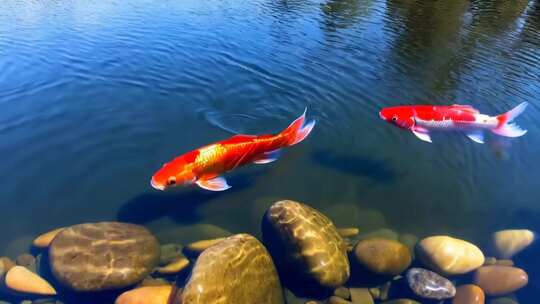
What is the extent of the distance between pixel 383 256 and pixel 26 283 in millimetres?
6820

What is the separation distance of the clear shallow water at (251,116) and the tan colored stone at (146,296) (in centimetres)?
147

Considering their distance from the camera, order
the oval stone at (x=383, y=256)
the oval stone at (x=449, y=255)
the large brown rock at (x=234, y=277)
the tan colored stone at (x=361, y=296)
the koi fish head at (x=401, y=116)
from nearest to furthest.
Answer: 1. the large brown rock at (x=234, y=277)
2. the tan colored stone at (x=361, y=296)
3. the oval stone at (x=383, y=256)
4. the oval stone at (x=449, y=255)
5. the koi fish head at (x=401, y=116)

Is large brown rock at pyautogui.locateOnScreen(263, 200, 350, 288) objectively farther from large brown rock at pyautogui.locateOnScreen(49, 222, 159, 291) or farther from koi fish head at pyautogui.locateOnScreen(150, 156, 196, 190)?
large brown rock at pyautogui.locateOnScreen(49, 222, 159, 291)

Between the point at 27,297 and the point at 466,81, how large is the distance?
51.5ft

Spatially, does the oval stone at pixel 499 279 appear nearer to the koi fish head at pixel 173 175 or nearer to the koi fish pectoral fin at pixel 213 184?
the koi fish pectoral fin at pixel 213 184

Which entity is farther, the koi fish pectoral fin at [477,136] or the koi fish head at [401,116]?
the koi fish pectoral fin at [477,136]

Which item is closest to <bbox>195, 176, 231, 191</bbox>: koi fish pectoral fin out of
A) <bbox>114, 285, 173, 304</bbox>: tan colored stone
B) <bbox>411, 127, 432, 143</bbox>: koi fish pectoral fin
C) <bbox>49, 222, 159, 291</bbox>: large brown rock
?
<bbox>49, 222, 159, 291</bbox>: large brown rock

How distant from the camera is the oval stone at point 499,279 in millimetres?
8094

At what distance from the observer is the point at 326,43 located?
63.9 ft

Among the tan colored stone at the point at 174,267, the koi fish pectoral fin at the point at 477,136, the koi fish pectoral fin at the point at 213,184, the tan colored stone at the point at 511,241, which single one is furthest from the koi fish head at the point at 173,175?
the koi fish pectoral fin at the point at 477,136

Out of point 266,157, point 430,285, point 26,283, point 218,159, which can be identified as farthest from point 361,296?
point 26,283

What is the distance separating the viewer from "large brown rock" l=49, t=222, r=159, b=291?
767 cm

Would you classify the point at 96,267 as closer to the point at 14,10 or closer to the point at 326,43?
the point at 326,43

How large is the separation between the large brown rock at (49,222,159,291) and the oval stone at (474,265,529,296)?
259 inches
